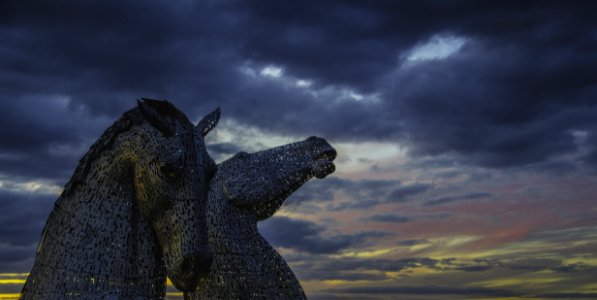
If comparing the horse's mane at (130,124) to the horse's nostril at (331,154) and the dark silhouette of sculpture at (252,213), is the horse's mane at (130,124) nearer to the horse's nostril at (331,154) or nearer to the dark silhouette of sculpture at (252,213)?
the dark silhouette of sculpture at (252,213)

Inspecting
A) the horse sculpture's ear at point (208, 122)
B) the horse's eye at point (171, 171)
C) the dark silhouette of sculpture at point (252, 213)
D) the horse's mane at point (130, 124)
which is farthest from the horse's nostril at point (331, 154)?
the horse's eye at point (171, 171)

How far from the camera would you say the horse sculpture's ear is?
3.32 metres

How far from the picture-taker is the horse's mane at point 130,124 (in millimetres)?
2807

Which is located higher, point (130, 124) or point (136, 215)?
point (130, 124)

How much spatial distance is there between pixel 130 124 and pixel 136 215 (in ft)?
1.45

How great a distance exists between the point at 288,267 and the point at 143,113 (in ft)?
16.7

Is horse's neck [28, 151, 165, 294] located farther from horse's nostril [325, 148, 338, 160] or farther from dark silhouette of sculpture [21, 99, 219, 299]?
horse's nostril [325, 148, 338, 160]

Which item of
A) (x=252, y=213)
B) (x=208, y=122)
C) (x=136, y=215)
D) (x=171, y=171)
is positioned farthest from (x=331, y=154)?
(x=171, y=171)

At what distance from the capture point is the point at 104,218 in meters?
2.93

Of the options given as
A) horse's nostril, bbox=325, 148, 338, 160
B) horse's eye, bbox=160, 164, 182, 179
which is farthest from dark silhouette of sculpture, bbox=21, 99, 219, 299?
horse's nostril, bbox=325, 148, 338, 160

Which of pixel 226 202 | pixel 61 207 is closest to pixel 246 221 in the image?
pixel 226 202

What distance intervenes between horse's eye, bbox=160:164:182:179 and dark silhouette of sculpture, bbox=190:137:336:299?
432 cm

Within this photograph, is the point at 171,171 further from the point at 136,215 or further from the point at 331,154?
the point at 331,154

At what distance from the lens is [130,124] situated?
9.70 ft
